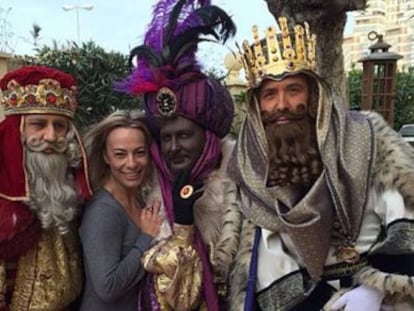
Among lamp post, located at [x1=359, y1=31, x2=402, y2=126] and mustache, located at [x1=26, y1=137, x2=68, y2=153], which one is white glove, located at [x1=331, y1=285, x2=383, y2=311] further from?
lamp post, located at [x1=359, y1=31, x2=402, y2=126]

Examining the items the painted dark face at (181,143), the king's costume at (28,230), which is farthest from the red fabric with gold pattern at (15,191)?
the painted dark face at (181,143)

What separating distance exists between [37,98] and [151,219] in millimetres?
758

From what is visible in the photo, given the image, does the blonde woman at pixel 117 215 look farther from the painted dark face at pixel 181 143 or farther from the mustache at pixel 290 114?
the mustache at pixel 290 114

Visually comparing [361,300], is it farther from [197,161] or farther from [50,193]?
[50,193]

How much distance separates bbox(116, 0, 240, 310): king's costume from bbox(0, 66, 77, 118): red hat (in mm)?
326

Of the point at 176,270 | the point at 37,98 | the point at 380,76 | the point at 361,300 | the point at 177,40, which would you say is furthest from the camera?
the point at 380,76

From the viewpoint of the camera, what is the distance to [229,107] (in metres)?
2.71

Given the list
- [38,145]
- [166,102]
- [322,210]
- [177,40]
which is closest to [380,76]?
[177,40]

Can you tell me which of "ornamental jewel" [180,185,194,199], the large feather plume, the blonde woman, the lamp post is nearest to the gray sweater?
the blonde woman

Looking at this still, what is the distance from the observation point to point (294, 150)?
2.17m

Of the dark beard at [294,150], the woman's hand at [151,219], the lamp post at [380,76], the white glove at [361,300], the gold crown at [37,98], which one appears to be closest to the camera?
the white glove at [361,300]

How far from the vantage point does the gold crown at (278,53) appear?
2207mm

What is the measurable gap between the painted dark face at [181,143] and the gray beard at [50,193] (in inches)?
18.5

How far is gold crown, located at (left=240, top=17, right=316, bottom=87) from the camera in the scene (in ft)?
7.24
